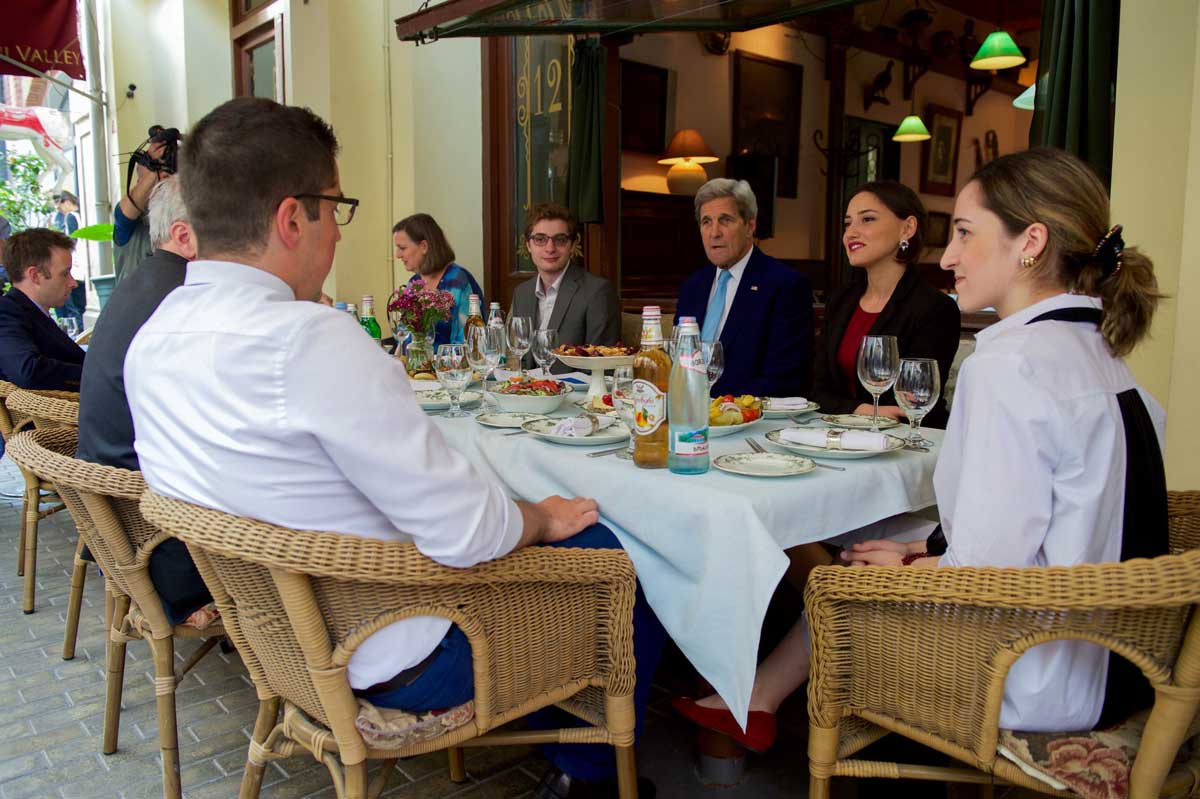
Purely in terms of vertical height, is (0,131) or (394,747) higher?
(0,131)

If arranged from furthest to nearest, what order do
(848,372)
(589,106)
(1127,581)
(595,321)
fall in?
1. (589,106)
2. (595,321)
3. (848,372)
4. (1127,581)

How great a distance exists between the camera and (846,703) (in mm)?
1428

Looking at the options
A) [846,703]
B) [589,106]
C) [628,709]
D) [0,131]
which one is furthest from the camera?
[0,131]

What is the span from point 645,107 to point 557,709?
6.23 metres

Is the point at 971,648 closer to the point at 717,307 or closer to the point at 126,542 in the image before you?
the point at 126,542

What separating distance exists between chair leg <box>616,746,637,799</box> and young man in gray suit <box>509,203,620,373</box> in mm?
2538

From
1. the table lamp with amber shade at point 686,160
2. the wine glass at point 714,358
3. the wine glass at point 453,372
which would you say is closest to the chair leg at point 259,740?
the wine glass at point 453,372

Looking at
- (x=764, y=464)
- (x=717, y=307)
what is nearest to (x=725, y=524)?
(x=764, y=464)

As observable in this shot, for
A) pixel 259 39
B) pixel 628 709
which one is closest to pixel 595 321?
pixel 628 709

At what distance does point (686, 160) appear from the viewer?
7.44 metres

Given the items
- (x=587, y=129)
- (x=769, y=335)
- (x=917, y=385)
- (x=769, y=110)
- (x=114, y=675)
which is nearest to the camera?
(x=917, y=385)

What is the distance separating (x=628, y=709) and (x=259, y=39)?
22.2ft

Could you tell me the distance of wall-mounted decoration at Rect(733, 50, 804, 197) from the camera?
7.95 metres

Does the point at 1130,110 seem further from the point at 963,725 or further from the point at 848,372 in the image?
the point at 963,725
